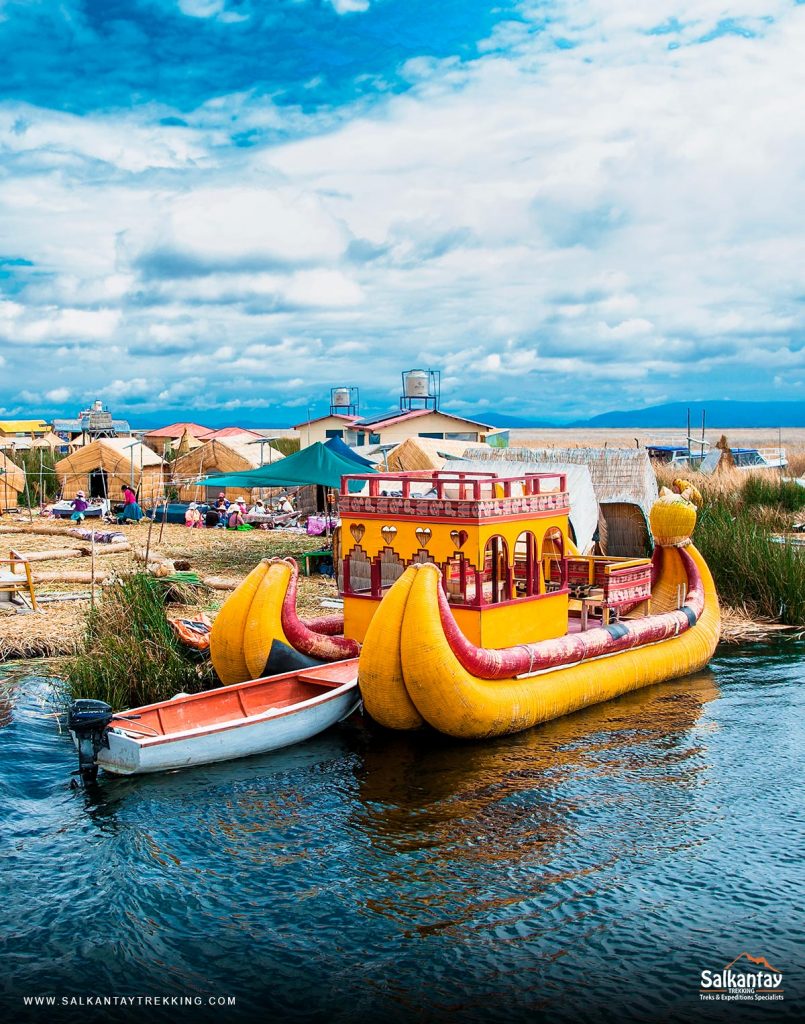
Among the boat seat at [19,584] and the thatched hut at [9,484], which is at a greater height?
the thatched hut at [9,484]

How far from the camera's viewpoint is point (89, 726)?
10.1 metres

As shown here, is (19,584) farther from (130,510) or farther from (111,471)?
(111,471)

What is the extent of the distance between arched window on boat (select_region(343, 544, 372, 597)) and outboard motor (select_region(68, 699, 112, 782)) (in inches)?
178

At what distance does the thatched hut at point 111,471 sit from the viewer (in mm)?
36375

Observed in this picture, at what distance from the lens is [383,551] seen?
1369 centimetres

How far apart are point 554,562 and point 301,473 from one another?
10.7 meters

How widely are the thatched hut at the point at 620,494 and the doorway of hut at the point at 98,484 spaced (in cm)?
1888

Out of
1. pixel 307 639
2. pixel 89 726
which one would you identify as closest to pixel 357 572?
pixel 307 639

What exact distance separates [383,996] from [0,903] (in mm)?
3444

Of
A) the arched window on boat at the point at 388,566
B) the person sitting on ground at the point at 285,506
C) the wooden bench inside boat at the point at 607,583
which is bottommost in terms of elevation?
the wooden bench inside boat at the point at 607,583

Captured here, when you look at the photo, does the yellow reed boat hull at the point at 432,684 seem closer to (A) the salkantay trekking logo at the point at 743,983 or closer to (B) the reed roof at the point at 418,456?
(A) the salkantay trekking logo at the point at 743,983

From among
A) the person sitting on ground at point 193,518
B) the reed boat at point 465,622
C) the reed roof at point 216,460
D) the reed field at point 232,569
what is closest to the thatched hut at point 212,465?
the reed roof at point 216,460

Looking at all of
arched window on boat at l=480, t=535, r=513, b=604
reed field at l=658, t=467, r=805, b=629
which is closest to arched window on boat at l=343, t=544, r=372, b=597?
arched window on boat at l=480, t=535, r=513, b=604

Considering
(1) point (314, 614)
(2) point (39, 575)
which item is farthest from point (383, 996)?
(2) point (39, 575)
